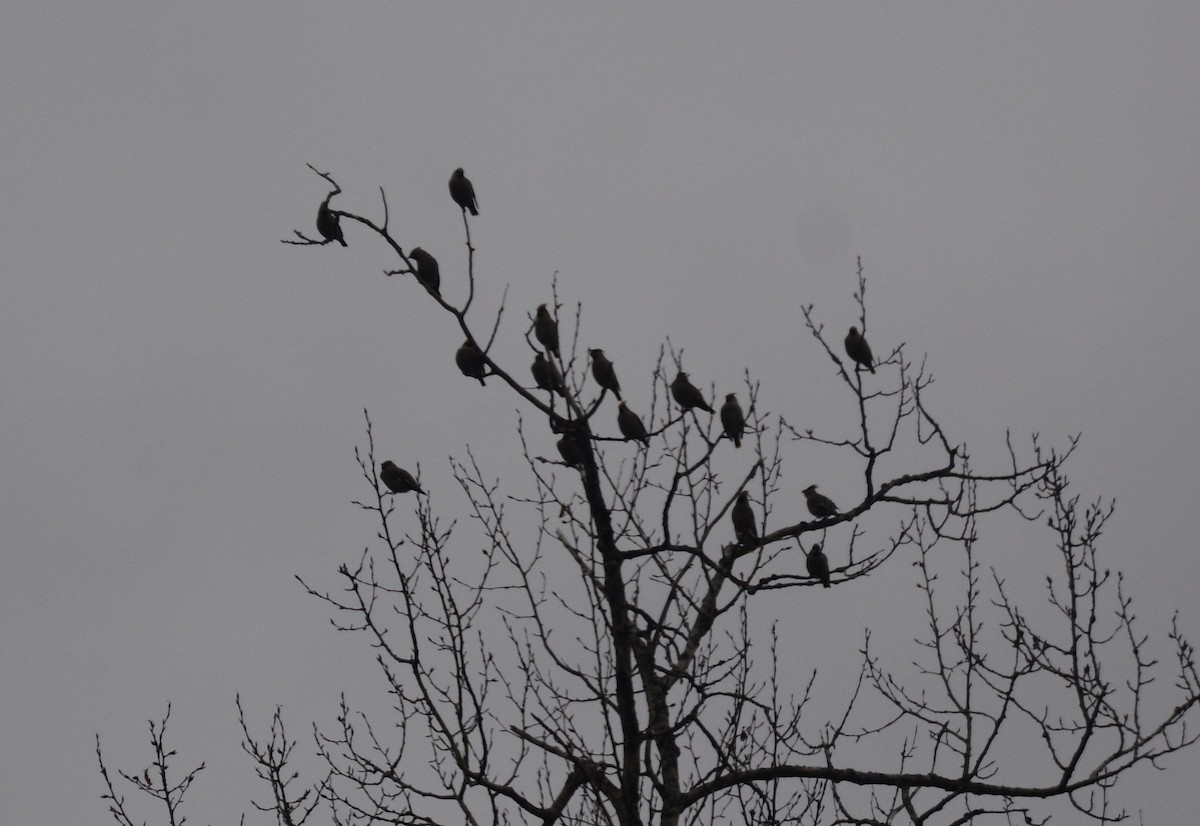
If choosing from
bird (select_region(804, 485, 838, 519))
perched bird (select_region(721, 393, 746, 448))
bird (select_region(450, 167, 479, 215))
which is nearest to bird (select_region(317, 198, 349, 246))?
bird (select_region(450, 167, 479, 215))

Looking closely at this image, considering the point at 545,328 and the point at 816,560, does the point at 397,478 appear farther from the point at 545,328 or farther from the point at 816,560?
the point at 816,560

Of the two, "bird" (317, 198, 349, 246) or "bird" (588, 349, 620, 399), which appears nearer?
"bird" (317, 198, 349, 246)

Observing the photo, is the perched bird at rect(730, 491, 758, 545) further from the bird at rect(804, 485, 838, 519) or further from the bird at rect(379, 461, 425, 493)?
the bird at rect(379, 461, 425, 493)

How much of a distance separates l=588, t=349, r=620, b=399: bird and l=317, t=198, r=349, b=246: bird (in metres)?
1.97

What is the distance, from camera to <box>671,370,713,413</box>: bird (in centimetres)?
840

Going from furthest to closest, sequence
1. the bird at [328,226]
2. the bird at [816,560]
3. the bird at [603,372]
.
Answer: the bird at [603,372] < the bird at [816,560] < the bird at [328,226]

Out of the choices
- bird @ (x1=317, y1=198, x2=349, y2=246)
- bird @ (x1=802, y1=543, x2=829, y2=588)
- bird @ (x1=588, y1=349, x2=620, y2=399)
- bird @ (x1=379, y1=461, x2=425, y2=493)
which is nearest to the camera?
bird @ (x1=317, y1=198, x2=349, y2=246)

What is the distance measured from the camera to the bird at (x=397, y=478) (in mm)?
9938

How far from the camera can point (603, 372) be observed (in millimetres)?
8375

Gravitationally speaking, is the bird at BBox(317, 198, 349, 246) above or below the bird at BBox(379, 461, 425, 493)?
below

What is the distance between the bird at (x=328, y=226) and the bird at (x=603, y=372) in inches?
77.6

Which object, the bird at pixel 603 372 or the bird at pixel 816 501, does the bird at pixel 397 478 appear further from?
the bird at pixel 816 501

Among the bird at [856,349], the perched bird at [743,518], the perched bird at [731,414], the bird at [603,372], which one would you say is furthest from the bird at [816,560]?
the bird at [856,349]

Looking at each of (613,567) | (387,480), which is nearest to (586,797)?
(613,567)
